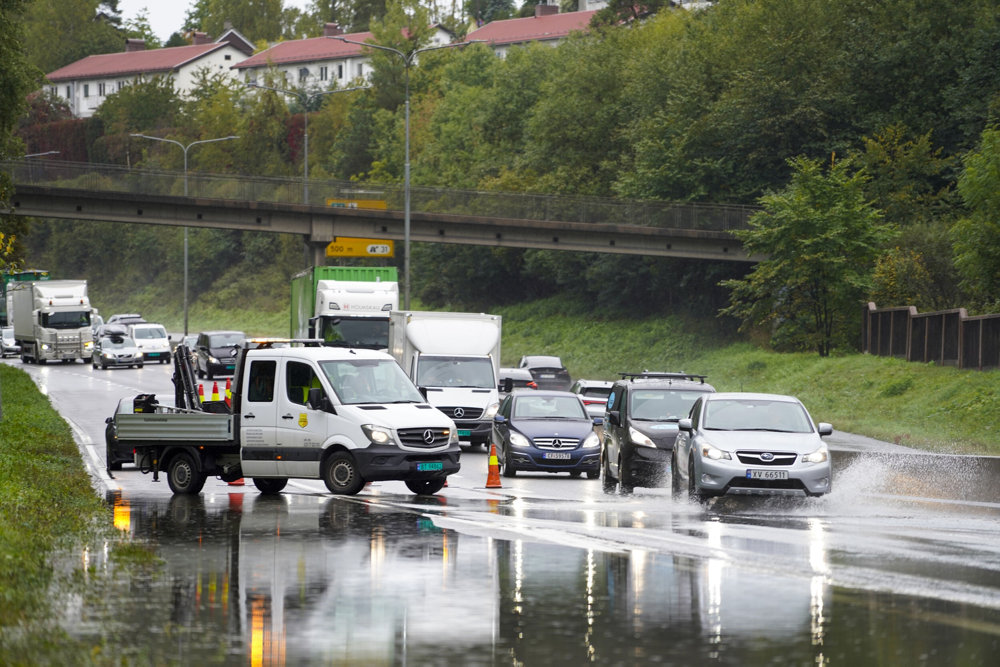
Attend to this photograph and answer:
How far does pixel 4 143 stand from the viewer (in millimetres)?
35312

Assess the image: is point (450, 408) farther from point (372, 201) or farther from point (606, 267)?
point (606, 267)

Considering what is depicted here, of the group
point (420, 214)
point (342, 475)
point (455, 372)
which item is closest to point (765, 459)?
point (342, 475)

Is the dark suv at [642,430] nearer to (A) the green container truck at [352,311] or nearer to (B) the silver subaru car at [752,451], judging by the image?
(B) the silver subaru car at [752,451]

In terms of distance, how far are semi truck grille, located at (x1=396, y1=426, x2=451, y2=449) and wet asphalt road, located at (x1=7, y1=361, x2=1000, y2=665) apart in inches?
29.1

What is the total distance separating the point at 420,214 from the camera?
68.0 m

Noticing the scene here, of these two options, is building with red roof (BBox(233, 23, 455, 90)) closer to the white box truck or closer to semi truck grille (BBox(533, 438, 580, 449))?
the white box truck

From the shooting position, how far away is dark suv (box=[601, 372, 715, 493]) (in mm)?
23297

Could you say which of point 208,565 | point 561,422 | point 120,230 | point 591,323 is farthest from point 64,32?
point 208,565

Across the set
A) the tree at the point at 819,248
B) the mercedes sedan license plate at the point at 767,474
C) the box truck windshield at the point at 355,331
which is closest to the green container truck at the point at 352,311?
the box truck windshield at the point at 355,331

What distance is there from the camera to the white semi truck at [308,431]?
19.9 metres

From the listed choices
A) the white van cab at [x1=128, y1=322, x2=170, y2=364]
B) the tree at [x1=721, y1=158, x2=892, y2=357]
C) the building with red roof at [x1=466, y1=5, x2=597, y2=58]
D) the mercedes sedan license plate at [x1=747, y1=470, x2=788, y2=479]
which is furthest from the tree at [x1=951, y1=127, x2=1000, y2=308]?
the building with red roof at [x1=466, y1=5, x2=597, y2=58]

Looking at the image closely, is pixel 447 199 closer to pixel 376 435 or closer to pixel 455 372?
pixel 455 372

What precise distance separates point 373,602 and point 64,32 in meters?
169

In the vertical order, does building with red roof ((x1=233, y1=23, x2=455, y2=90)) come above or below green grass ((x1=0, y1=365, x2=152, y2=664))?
above
